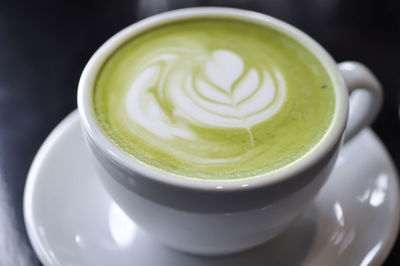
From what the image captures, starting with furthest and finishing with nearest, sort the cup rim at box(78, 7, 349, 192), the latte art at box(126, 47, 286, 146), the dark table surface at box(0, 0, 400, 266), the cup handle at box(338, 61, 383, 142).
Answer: the dark table surface at box(0, 0, 400, 266)
the cup handle at box(338, 61, 383, 142)
the latte art at box(126, 47, 286, 146)
the cup rim at box(78, 7, 349, 192)

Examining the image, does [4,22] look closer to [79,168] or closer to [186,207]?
[79,168]

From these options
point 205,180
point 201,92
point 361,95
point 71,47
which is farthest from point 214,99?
point 71,47

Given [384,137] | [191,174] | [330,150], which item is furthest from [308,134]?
[384,137]

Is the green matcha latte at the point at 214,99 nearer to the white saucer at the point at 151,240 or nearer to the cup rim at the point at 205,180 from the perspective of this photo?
the cup rim at the point at 205,180

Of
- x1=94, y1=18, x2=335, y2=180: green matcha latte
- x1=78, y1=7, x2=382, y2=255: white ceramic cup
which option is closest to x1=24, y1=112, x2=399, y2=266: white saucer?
x1=78, y1=7, x2=382, y2=255: white ceramic cup

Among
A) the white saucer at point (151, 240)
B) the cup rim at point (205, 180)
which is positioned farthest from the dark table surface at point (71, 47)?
the cup rim at point (205, 180)

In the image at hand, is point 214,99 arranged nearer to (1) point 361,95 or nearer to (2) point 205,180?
(2) point 205,180

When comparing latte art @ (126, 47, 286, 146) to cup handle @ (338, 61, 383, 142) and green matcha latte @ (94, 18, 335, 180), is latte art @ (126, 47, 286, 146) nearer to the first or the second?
green matcha latte @ (94, 18, 335, 180)
